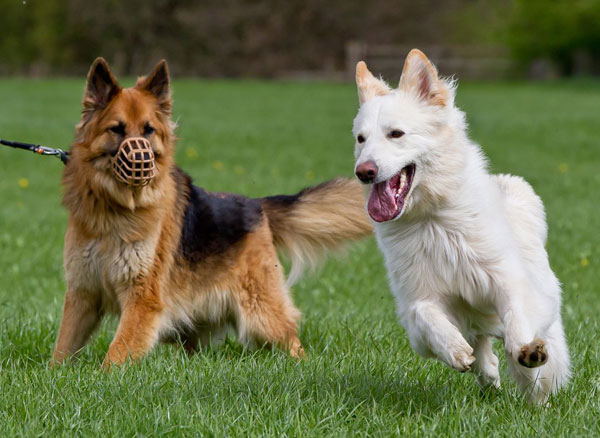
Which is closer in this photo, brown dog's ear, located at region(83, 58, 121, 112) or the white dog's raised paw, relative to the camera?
the white dog's raised paw

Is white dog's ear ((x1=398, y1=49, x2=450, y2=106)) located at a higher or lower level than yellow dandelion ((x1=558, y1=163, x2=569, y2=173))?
higher

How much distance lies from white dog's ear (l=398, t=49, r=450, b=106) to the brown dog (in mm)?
1783

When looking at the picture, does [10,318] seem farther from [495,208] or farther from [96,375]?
[495,208]

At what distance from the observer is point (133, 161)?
5.34 meters

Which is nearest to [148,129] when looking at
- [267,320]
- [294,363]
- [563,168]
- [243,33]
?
[267,320]

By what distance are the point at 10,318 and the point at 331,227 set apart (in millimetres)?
2479

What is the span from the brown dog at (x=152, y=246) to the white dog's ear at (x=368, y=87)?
146 centimetres

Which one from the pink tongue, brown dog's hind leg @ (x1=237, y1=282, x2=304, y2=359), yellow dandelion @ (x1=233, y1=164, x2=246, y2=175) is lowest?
yellow dandelion @ (x1=233, y1=164, x2=246, y2=175)

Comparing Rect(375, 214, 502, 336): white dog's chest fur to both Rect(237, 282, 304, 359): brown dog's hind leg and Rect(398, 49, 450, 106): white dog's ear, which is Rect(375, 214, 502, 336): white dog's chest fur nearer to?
Rect(398, 49, 450, 106): white dog's ear

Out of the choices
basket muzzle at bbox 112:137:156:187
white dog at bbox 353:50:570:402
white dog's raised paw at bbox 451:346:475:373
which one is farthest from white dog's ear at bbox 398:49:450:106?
basket muzzle at bbox 112:137:156:187

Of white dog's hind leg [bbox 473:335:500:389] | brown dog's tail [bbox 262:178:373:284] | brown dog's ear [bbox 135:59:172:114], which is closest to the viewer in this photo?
white dog's hind leg [bbox 473:335:500:389]

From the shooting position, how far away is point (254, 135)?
69.7 feet

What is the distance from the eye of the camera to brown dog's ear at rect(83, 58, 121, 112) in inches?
216

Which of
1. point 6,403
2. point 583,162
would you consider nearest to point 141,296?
point 6,403
